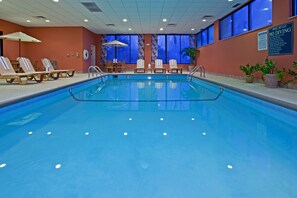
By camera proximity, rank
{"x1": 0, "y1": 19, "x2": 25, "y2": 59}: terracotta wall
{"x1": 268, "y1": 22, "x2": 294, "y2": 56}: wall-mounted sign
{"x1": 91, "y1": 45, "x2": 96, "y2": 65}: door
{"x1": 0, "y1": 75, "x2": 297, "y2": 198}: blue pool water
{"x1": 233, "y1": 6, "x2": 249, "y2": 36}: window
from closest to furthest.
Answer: {"x1": 0, "y1": 75, "x2": 297, "y2": 198}: blue pool water < {"x1": 268, "y1": 22, "x2": 294, "y2": 56}: wall-mounted sign < {"x1": 233, "y1": 6, "x2": 249, "y2": 36}: window < {"x1": 0, "y1": 19, "x2": 25, "y2": 59}: terracotta wall < {"x1": 91, "y1": 45, "x2": 96, "y2": 65}: door

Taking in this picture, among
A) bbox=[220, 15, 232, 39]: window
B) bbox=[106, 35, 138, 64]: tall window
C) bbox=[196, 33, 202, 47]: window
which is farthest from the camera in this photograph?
bbox=[106, 35, 138, 64]: tall window

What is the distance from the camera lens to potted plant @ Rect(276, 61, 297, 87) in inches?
269

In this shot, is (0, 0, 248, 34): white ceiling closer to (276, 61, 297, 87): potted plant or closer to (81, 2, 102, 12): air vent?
(81, 2, 102, 12): air vent

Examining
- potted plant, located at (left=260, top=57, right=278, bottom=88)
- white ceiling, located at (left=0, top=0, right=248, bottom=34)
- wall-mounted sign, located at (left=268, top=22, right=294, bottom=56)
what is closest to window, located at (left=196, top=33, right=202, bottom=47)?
white ceiling, located at (left=0, top=0, right=248, bottom=34)

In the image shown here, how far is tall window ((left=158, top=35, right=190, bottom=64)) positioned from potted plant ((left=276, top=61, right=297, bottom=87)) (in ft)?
43.9

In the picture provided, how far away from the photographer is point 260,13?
911 cm

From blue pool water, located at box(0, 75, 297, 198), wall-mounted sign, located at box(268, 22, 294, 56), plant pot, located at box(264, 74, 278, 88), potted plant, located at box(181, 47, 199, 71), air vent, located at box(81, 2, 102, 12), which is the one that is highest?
air vent, located at box(81, 2, 102, 12)

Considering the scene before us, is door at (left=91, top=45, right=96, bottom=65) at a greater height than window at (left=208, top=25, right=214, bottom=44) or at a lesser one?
lesser

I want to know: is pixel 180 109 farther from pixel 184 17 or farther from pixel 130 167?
pixel 184 17

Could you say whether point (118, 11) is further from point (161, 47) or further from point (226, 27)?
point (161, 47)

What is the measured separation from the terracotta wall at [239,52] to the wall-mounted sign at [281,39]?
0.40 ft

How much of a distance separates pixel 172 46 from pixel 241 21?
32.7 feet

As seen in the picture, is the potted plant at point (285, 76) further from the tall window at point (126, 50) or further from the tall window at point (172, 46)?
the tall window at point (126, 50)

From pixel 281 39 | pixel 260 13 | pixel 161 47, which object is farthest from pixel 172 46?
pixel 281 39
